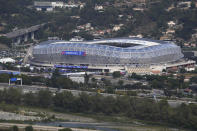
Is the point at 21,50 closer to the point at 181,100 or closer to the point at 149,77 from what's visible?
the point at 149,77

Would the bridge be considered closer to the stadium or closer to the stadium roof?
the stadium roof

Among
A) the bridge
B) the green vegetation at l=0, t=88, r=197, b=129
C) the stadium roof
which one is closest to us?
the green vegetation at l=0, t=88, r=197, b=129

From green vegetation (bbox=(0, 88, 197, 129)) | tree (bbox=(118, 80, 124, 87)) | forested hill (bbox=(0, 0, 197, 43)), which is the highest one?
forested hill (bbox=(0, 0, 197, 43))

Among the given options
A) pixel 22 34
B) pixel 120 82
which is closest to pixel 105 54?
pixel 120 82

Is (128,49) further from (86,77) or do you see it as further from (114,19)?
(114,19)

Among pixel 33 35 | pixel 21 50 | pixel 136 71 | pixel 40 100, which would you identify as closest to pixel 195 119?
pixel 40 100

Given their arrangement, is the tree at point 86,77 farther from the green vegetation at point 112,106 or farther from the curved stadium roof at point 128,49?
the green vegetation at point 112,106

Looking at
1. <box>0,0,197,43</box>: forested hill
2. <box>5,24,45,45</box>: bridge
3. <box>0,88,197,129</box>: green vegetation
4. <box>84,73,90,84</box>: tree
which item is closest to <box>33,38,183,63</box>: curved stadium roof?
<box>84,73,90,84</box>: tree

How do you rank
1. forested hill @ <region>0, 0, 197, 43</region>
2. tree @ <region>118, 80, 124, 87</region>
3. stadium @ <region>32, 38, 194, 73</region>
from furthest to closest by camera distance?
forested hill @ <region>0, 0, 197, 43</region> → stadium @ <region>32, 38, 194, 73</region> → tree @ <region>118, 80, 124, 87</region>
